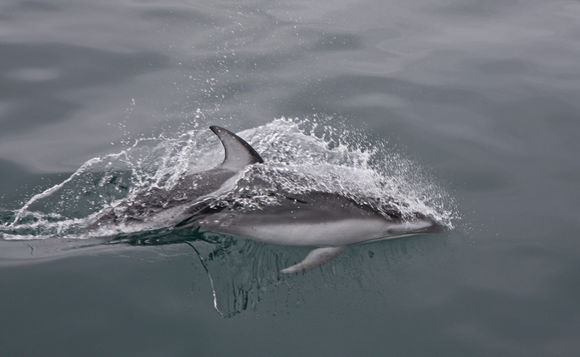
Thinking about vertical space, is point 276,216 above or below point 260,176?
below

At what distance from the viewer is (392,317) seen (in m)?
5.17

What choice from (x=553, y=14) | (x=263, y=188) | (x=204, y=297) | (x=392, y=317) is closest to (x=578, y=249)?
(x=392, y=317)

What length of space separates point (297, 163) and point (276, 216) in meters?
1.24

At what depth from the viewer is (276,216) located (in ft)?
19.3

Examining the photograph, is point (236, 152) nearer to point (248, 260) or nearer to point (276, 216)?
point (276, 216)

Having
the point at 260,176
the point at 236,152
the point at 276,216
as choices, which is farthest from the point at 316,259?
the point at 236,152

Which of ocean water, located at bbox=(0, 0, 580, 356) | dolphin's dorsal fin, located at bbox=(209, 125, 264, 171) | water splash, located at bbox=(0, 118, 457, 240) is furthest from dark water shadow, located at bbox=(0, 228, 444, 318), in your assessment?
dolphin's dorsal fin, located at bbox=(209, 125, 264, 171)

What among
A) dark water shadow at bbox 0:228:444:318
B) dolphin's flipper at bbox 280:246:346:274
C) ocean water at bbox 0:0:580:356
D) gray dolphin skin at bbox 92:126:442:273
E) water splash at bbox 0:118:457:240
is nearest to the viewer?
ocean water at bbox 0:0:580:356

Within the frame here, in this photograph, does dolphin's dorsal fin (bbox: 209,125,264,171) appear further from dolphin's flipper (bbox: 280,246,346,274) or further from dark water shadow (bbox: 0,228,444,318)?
dolphin's flipper (bbox: 280,246,346,274)

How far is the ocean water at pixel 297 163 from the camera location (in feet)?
16.5

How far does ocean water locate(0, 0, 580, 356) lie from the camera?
502 centimetres

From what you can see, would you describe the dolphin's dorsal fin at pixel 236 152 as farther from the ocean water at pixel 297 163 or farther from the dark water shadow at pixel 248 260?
the dark water shadow at pixel 248 260

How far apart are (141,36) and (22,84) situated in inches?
94.1

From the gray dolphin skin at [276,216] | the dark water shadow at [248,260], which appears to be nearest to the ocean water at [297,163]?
the dark water shadow at [248,260]
